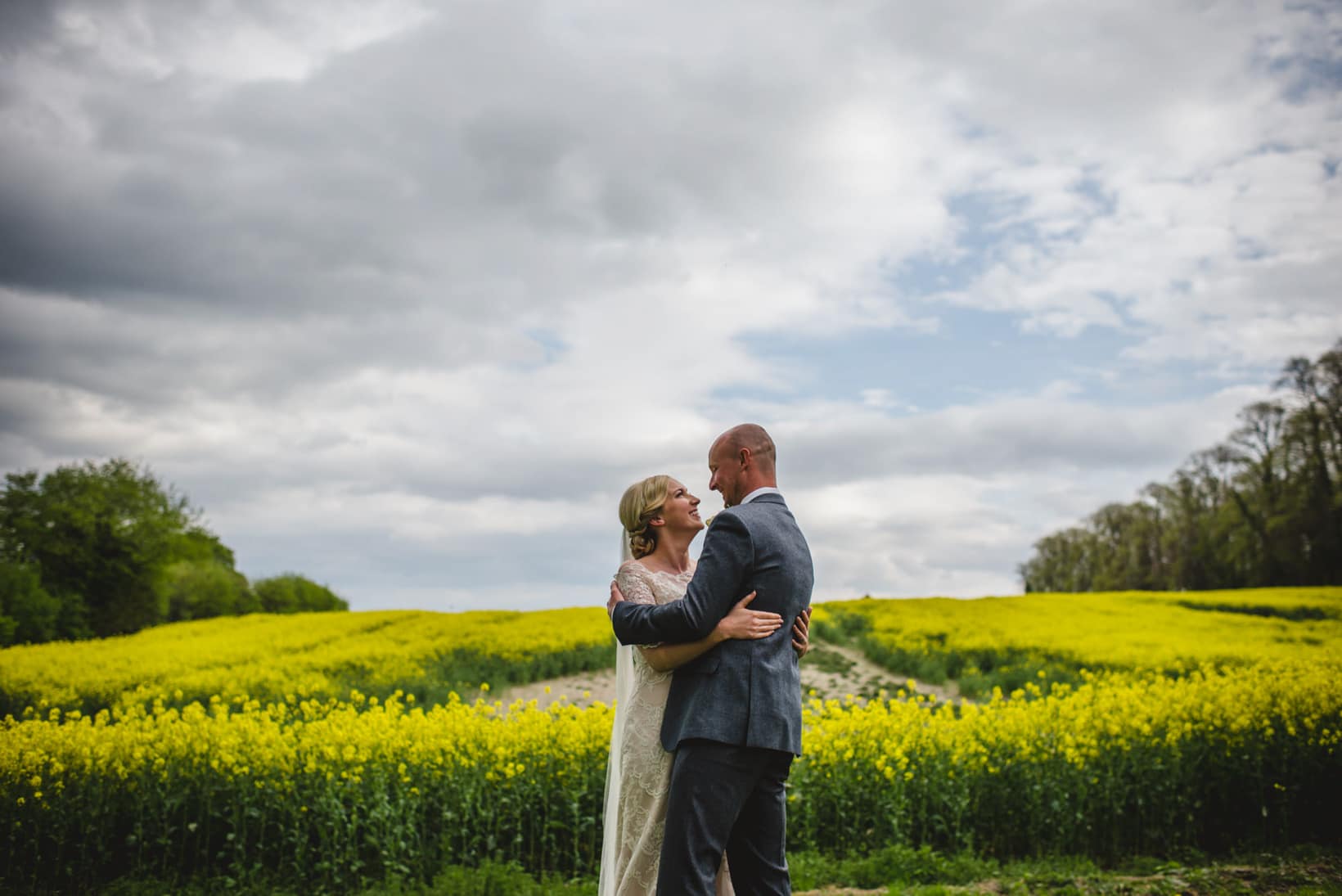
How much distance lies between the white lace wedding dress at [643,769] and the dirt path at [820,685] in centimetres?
984

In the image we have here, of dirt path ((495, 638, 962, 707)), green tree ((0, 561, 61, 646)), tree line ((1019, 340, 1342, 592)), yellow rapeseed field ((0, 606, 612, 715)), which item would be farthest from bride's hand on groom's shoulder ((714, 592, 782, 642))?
tree line ((1019, 340, 1342, 592))

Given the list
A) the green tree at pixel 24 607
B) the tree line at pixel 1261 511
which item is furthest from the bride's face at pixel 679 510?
the tree line at pixel 1261 511

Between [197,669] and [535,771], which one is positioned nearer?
[535,771]

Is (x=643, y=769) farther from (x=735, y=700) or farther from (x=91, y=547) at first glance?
(x=91, y=547)

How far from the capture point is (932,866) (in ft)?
20.5

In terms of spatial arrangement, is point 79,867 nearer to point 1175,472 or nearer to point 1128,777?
point 1128,777

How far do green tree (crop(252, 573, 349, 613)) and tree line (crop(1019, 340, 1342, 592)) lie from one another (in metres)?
39.2

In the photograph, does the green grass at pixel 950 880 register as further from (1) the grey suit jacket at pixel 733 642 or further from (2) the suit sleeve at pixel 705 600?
(2) the suit sleeve at pixel 705 600

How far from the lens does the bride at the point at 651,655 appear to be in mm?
2965

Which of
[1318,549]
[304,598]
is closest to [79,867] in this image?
[1318,549]

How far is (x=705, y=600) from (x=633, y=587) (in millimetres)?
470

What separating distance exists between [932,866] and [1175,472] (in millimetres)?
39650

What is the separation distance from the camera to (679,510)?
134 inches

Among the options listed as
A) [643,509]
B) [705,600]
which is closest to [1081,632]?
[643,509]
